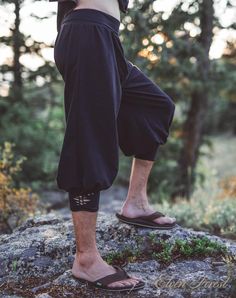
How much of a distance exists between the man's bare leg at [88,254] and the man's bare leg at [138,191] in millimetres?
703

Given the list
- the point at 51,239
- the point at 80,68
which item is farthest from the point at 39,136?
the point at 80,68

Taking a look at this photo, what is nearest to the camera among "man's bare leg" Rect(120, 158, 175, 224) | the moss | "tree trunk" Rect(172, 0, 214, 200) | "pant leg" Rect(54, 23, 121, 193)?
"pant leg" Rect(54, 23, 121, 193)

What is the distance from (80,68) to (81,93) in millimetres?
145

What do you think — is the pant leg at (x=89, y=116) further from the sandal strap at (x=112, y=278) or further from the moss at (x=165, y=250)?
the moss at (x=165, y=250)

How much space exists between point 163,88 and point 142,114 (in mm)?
4290

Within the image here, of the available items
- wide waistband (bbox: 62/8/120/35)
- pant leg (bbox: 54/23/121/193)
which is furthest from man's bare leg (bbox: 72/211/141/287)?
wide waistband (bbox: 62/8/120/35)

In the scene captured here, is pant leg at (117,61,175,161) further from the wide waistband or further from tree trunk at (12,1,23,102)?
tree trunk at (12,1,23,102)

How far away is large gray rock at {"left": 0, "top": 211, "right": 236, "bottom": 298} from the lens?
9.48 ft

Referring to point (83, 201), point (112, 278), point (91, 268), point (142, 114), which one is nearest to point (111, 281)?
point (112, 278)

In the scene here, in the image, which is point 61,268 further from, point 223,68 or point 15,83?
point 223,68

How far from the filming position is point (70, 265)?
132 inches

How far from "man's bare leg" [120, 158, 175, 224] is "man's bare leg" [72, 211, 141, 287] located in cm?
70

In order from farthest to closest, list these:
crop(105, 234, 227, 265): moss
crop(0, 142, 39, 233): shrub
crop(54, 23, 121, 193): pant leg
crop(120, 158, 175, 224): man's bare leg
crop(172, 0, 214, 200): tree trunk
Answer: crop(172, 0, 214, 200): tree trunk < crop(0, 142, 39, 233): shrub < crop(120, 158, 175, 224): man's bare leg < crop(105, 234, 227, 265): moss < crop(54, 23, 121, 193): pant leg

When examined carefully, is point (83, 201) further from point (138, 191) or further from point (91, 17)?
point (91, 17)
